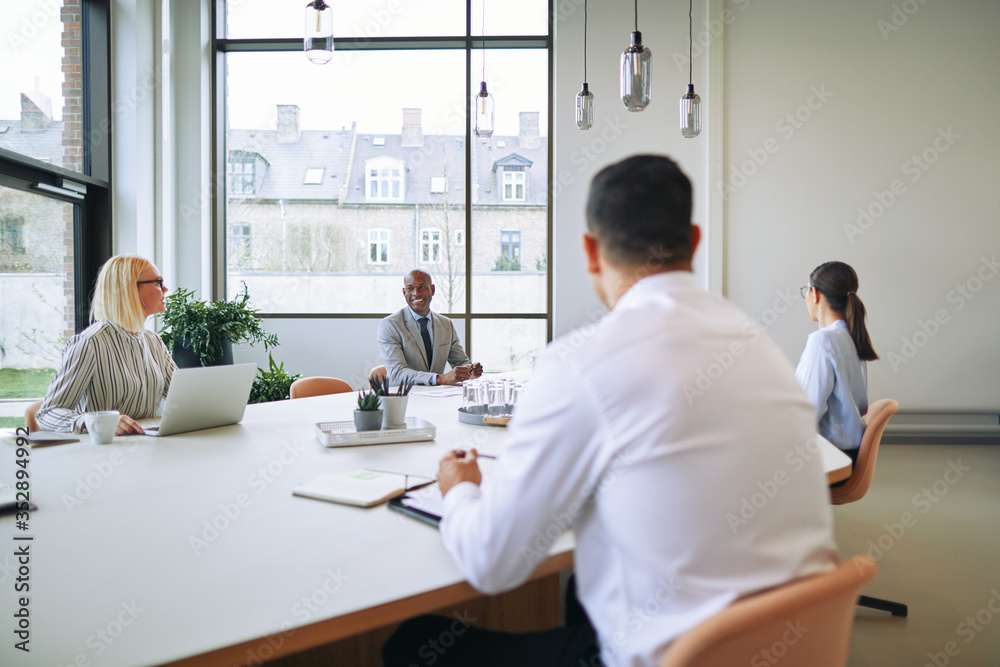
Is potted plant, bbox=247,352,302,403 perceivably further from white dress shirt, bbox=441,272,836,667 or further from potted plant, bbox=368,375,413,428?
white dress shirt, bbox=441,272,836,667

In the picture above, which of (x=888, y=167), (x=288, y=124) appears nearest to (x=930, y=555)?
(x=888, y=167)

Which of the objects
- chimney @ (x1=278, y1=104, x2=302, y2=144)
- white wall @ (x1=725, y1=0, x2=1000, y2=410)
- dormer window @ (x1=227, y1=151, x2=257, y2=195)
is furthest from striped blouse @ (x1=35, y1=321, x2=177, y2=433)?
white wall @ (x1=725, y1=0, x2=1000, y2=410)

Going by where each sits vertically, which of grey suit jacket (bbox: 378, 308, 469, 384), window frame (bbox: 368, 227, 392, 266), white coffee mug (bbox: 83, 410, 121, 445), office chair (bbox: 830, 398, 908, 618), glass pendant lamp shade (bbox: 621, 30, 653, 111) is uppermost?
glass pendant lamp shade (bbox: 621, 30, 653, 111)

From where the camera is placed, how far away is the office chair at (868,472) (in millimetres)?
2666

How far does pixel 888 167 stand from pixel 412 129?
4.24m

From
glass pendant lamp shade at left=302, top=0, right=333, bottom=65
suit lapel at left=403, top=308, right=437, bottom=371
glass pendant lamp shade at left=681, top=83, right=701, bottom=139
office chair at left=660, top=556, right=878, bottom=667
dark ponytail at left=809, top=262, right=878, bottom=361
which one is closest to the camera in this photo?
office chair at left=660, top=556, right=878, bottom=667

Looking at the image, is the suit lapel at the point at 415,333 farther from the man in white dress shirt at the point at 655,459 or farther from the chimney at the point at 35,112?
the man in white dress shirt at the point at 655,459

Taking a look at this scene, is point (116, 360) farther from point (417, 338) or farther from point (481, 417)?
point (417, 338)

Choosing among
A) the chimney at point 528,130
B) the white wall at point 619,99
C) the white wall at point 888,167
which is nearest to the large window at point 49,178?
the chimney at point 528,130

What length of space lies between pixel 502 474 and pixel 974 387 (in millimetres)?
6238

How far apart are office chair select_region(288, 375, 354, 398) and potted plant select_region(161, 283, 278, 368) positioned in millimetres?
1495

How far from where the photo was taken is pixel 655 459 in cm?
94

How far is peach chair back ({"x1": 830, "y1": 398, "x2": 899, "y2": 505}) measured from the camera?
8.80ft

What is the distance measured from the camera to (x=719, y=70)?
18.6 ft
